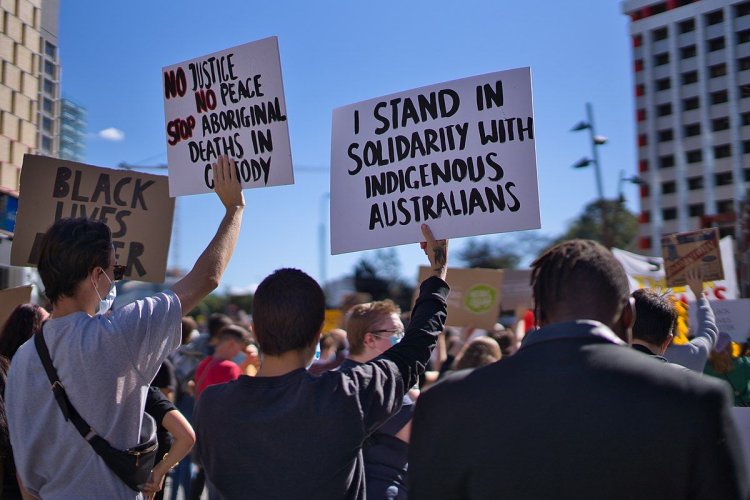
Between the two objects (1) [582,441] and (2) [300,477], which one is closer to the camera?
(1) [582,441]

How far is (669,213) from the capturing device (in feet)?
47.0

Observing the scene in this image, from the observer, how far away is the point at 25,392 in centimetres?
260

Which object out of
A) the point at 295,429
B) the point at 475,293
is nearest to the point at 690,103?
the point at 475,293

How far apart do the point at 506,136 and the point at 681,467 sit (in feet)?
6.36

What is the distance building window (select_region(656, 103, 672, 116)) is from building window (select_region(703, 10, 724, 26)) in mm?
2588

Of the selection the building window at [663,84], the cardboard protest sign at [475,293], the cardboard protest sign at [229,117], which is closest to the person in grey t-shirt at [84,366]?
the cardboard protest sign at [229,117]

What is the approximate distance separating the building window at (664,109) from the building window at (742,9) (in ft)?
10.5

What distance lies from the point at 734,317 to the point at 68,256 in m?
6.79

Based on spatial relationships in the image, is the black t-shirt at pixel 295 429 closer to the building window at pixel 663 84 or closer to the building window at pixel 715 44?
the building window at pixel 715 44

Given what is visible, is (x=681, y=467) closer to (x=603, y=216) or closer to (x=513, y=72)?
(x=513, y=72)

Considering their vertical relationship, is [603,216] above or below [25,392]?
above

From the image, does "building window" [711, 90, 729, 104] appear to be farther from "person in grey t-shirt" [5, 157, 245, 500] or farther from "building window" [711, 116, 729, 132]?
"person in grey t-shirt" [5, 157, 245, 500]

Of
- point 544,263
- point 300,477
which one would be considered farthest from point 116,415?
point 544,263

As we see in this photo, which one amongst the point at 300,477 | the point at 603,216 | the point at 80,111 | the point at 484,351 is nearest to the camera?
the point at 300,477
